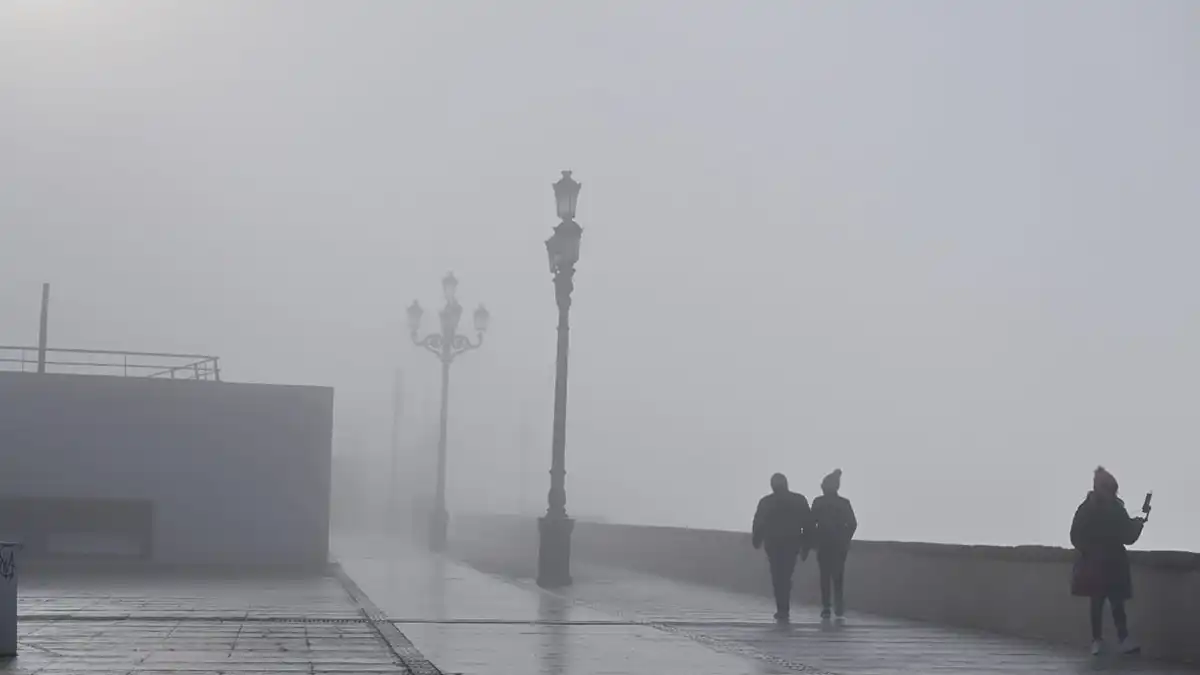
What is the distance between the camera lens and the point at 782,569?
18.1m

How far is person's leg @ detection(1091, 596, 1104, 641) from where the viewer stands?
43.6ft

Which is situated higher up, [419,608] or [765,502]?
[765,502]

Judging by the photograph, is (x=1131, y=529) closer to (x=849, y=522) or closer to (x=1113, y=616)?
(x=1113, y=616)

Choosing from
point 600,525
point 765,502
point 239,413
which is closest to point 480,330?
point 600,525

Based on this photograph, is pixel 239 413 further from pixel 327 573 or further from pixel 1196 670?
pixel 1196 670

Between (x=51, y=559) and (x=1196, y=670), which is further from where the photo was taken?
(x=51, y=559)

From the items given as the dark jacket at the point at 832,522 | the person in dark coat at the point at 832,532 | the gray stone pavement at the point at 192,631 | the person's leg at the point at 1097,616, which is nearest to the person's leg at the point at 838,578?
the person in dark coat at the point at 832,532

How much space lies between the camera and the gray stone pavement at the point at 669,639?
12289 mm

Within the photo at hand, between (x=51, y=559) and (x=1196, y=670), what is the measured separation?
850 inches

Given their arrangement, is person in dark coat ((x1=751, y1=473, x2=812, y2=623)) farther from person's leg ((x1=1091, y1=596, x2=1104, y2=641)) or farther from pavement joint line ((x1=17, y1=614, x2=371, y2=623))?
person's leg ((x1=1091, y1=596, x2=1104, y2=641))

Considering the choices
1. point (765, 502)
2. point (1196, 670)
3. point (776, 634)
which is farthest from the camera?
point (765, 502)

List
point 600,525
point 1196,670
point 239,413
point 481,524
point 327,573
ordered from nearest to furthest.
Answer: point 1196,670 < point 327,573 < point 239,413 < point 600,525 < point 481,524

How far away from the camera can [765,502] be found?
1853 cm

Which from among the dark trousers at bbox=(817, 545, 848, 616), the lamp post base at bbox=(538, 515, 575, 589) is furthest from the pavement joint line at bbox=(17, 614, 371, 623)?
the lamp post base at bbox=(538, 515, 575, 589)
